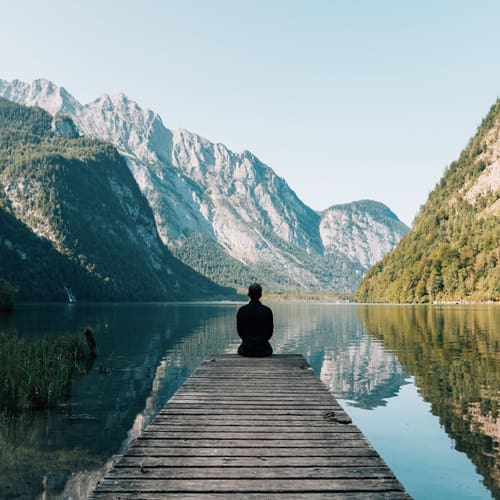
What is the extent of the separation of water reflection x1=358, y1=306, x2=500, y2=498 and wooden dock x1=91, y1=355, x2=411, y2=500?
566 centimetres

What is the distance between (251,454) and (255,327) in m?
12.0

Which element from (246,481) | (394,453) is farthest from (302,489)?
Answer: (394,453)

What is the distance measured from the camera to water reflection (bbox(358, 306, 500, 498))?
55.8 feet

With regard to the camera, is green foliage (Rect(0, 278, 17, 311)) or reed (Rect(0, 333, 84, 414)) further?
green foliage (Rect(0, 278, 17, 311))

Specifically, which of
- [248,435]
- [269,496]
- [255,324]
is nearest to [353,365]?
[255,324]

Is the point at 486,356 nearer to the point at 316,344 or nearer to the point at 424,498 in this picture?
the point at 316,344

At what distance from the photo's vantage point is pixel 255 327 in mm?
21891

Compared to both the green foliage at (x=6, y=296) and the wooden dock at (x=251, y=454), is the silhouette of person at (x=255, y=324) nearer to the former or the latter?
the wooden dock at (x=251, y=454)

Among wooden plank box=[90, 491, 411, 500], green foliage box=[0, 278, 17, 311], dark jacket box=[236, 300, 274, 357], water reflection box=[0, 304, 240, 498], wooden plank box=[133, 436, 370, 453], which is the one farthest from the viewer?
green foliage box=[0, 278, 17, 311]

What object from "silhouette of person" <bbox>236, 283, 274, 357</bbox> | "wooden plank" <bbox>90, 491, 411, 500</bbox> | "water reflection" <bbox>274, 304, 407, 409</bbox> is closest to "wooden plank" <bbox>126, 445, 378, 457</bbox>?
"wooden plank" <bbox>90, 491, 411, 500</bbox>

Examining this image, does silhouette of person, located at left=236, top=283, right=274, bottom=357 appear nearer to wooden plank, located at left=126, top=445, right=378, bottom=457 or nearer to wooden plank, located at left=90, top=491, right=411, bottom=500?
wooden plank, located at left=126, top=445, right=378, bottom=457

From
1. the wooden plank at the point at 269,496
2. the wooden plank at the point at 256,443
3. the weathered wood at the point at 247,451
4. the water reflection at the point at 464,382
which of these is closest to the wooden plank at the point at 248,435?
the wooden plank at the point at 256,443

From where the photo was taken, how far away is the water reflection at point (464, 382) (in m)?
17.0

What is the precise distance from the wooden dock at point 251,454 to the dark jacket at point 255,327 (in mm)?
4985
